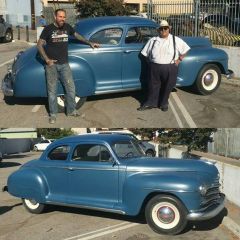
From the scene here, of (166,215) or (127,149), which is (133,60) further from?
(166,215)

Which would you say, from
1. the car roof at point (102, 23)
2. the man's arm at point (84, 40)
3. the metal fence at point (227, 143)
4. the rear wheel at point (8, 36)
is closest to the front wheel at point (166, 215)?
the man's arm at point (84, 40)

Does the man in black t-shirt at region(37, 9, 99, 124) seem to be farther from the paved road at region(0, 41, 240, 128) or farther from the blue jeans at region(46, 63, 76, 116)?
the paved road at region(0, 41, 240, 128)

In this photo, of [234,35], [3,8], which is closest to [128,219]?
[234,35]

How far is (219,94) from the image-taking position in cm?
1155

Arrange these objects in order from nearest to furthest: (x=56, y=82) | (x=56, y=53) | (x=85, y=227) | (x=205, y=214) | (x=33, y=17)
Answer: (x=205, y=214)
(x=85, y=227)
(x=56, y=53)
(x=56, y=82)
(x=33, y=17)

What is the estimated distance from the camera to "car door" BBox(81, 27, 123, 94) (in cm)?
962

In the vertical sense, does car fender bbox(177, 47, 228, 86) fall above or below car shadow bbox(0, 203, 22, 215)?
above

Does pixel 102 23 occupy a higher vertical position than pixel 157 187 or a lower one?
higher

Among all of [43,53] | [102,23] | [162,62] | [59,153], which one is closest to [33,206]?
[59,153]

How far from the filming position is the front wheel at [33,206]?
345 inches

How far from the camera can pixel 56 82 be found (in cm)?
905

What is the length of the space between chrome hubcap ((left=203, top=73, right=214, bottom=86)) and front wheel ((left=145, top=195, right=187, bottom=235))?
4711mm

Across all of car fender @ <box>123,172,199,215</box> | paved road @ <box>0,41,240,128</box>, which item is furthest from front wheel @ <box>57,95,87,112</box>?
car fender @ <box>123,172,199,215</box>

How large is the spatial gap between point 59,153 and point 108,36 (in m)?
3.02
